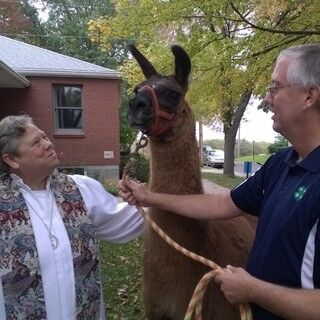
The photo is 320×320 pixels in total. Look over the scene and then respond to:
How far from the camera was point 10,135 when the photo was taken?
98.3 inches


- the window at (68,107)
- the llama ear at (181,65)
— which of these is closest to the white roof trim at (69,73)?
the window at (68,107)

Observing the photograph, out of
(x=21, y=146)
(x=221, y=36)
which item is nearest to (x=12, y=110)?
(x=221, y=36)

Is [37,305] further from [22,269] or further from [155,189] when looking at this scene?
[155,189]

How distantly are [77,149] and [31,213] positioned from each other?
14825mm

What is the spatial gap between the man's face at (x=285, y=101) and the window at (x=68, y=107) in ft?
51.4

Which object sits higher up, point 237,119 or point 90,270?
point 237,119

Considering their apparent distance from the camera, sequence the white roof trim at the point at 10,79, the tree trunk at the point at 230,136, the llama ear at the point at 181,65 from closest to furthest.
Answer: the llama ear at the point at 181,65 → the white roof trim at the point at 10,79 → the tree trunk at the point at 230,136

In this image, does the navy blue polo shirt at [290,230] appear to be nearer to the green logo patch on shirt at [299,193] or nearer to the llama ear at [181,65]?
the green logo patch on shirt at [299,193]

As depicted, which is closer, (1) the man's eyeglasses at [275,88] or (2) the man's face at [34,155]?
Result: (1) the man's eyeglasses at [275,88]

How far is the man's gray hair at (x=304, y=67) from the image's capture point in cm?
175

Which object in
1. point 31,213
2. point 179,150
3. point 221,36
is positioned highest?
point 221,36

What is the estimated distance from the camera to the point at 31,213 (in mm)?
2393

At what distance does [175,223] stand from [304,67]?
121cm

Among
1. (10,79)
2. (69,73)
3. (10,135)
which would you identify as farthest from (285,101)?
(69,73)
